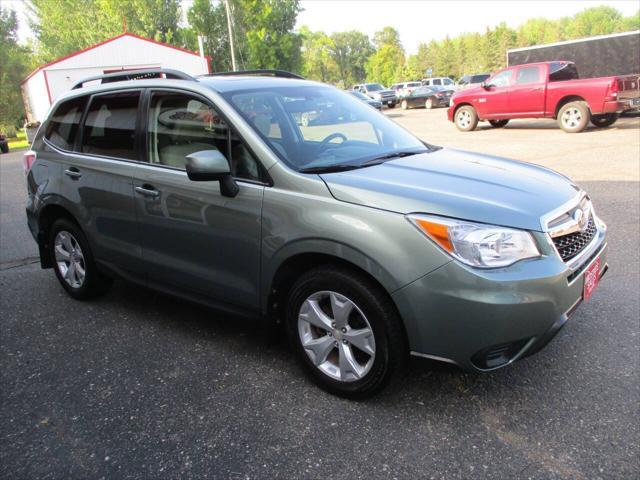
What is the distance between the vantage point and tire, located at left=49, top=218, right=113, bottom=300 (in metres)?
4.30

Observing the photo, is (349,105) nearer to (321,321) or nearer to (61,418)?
(321,321)

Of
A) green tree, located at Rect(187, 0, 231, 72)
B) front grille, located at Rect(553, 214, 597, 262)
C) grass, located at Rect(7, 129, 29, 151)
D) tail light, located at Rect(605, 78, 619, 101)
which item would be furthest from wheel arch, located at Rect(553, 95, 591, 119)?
green tree, located at Rect(187, 0, 231, 72)

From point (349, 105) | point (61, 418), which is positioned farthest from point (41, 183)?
point (349, 105)

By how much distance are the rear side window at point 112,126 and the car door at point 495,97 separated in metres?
14.1

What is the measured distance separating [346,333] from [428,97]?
31.3m

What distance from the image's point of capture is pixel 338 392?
2.96 m

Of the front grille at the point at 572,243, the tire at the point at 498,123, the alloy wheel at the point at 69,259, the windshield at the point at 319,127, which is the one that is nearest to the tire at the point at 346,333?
the windshield at the point at 319,127

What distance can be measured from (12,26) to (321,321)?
265 feet

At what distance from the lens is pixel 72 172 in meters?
4.18

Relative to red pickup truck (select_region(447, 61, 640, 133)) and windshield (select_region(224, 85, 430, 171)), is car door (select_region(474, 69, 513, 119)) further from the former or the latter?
windshield (select_region(224, 85, 430, 171))

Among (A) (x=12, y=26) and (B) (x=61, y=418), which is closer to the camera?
(B) (x=61, y=418)

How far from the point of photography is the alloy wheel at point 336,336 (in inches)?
109

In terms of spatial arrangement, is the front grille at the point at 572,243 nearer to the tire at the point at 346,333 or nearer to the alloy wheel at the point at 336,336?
the tire at the point at 346,333

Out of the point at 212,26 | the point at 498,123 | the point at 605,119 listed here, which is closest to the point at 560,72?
the point at 605,119
